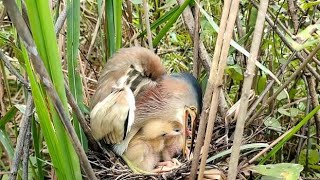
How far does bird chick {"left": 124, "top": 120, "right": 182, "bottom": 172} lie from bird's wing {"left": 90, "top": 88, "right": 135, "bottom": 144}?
0.08m

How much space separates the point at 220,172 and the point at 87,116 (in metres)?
0.49

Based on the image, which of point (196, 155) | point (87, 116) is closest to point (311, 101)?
point (87, 116)

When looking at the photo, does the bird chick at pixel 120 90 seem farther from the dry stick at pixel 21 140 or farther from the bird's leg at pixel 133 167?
the dry stick at pixel 21 140

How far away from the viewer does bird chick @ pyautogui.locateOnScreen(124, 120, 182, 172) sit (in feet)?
5.28

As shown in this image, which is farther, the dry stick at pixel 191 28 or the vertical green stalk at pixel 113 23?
the dry stick at pixel 191 28

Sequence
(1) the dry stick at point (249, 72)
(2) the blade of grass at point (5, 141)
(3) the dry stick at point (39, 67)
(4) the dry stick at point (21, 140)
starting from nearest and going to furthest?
(3) the dry stick at point (39, 67) → (1) the dry stick at point (249, 72) → (4) the dry stick at point (21, 140) → (2) the blade of grass at point (5, 141)

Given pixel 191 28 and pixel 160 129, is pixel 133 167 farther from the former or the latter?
pixel 191 28

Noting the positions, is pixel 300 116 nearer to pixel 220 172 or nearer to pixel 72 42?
pixel 220 172

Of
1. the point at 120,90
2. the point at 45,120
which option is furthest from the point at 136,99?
the point at 45,120

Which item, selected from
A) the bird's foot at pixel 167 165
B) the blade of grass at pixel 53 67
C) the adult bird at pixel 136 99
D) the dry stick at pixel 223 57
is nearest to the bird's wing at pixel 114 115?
the adult bird at pixel 136 99

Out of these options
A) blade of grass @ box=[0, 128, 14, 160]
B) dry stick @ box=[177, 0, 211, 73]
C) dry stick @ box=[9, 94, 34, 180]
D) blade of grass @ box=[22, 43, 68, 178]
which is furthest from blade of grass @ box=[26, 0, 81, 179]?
dry stick @ box=[177, 0, 211, 73]

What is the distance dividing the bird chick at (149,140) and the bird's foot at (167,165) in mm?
19

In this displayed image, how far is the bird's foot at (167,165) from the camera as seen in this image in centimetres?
155

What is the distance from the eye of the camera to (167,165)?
1620 millimetres
